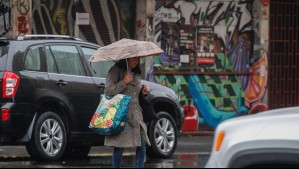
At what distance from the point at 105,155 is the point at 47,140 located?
2.44 meters

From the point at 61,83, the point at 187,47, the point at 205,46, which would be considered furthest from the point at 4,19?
the point at 61,83

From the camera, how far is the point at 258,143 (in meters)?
5.43

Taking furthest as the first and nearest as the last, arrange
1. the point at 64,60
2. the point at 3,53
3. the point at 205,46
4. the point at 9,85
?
the point at 205,46 < the point at 64,60 < the point at 3,53 < the point at 9,85

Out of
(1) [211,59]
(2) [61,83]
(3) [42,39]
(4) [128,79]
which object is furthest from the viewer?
(1) [211,59]

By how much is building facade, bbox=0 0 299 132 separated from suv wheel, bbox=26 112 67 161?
647cm

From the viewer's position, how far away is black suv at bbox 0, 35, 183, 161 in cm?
1126

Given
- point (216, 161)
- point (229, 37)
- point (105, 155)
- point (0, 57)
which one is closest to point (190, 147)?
point (105, 155)

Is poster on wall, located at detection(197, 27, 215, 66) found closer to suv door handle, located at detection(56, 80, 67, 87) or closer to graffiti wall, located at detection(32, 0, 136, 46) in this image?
graffiti wall, located at detection(32, 0, 136, 46)

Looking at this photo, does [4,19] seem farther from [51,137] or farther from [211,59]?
[51,137]

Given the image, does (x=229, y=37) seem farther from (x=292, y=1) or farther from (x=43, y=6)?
(x=43, y=6)

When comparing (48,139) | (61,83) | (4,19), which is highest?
(4,19)

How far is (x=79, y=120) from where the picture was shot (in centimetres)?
1209

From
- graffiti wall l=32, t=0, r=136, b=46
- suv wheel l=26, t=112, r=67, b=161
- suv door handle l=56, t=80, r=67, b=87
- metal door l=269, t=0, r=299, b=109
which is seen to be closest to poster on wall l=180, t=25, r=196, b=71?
graffiti wall l=32, t=0, r=136, b=46

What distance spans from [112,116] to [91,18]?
9.24 m
